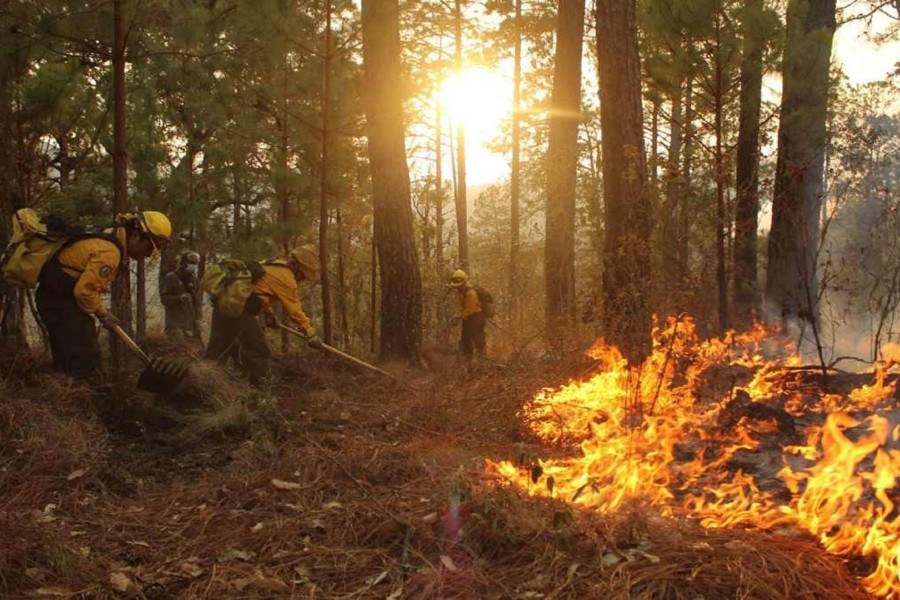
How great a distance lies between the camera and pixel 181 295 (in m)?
13.3

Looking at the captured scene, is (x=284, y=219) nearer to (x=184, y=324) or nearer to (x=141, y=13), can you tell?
(x=184, y=324)

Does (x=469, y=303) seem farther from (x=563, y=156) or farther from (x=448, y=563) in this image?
Answer: (x=448, y=563)

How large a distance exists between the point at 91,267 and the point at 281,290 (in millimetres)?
2133

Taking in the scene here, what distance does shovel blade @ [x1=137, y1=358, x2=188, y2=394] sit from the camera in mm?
5887

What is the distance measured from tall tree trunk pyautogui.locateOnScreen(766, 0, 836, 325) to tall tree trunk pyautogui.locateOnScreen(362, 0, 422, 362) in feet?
17.6

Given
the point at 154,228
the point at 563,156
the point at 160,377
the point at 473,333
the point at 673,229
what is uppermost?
the point at 563,156

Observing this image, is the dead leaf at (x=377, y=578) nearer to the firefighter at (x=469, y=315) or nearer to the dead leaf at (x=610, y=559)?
the dead leaf at (x=610, y=559)

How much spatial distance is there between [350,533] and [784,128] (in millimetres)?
10107

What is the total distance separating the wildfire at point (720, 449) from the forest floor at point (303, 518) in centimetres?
24

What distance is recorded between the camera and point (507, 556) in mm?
3344

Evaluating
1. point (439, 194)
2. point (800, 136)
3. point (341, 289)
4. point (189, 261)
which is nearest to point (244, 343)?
point (189, 261)

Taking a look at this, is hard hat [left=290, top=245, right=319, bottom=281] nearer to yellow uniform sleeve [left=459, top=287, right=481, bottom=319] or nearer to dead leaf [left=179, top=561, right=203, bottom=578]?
yellow uniform sleeve [left=459, top=287, right=481, bottom=319]

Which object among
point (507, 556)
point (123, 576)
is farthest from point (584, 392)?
point (123, 576)

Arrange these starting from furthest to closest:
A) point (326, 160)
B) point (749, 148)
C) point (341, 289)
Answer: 1. point (341, 289)
2. point (749, 148)
3. point (326, 160)
